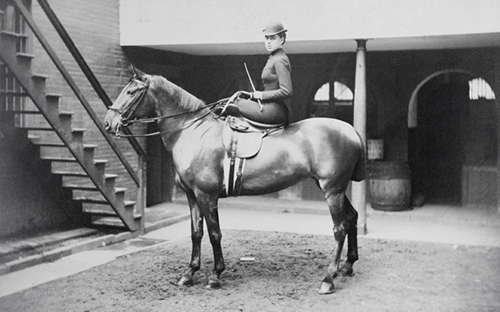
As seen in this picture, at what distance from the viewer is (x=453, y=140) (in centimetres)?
1410

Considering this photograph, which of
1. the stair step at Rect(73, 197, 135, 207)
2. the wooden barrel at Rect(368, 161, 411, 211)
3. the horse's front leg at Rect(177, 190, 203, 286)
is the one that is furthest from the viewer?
the wooden barrel at Rect(368, 161, 411, 211)

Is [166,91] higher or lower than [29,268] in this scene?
higher

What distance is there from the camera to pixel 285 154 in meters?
7.12

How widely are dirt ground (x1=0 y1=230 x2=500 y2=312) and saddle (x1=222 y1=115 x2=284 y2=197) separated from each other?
1193 mm

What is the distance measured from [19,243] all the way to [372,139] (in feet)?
24.1

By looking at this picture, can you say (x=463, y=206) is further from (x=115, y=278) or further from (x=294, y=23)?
(x=115, y=278)

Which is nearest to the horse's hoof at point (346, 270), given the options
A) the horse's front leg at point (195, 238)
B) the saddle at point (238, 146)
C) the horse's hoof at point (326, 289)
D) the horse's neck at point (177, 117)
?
the horse's hoof at point (326, 289)

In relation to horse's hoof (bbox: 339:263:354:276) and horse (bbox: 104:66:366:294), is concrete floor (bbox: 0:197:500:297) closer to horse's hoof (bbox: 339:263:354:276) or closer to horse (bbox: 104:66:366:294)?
horse (bbox: 104:66:366:294)

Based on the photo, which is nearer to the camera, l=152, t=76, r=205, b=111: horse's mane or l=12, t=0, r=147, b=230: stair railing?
l=152, t=76, r=205, b=111: horse's mane

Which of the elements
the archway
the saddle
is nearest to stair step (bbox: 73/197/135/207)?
the saddle

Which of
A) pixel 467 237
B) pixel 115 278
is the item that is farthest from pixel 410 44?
pixel 115 278

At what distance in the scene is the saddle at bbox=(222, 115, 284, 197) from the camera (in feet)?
23.2

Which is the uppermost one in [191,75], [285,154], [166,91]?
[191,75]

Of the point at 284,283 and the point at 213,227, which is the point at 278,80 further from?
the point at 284,283
